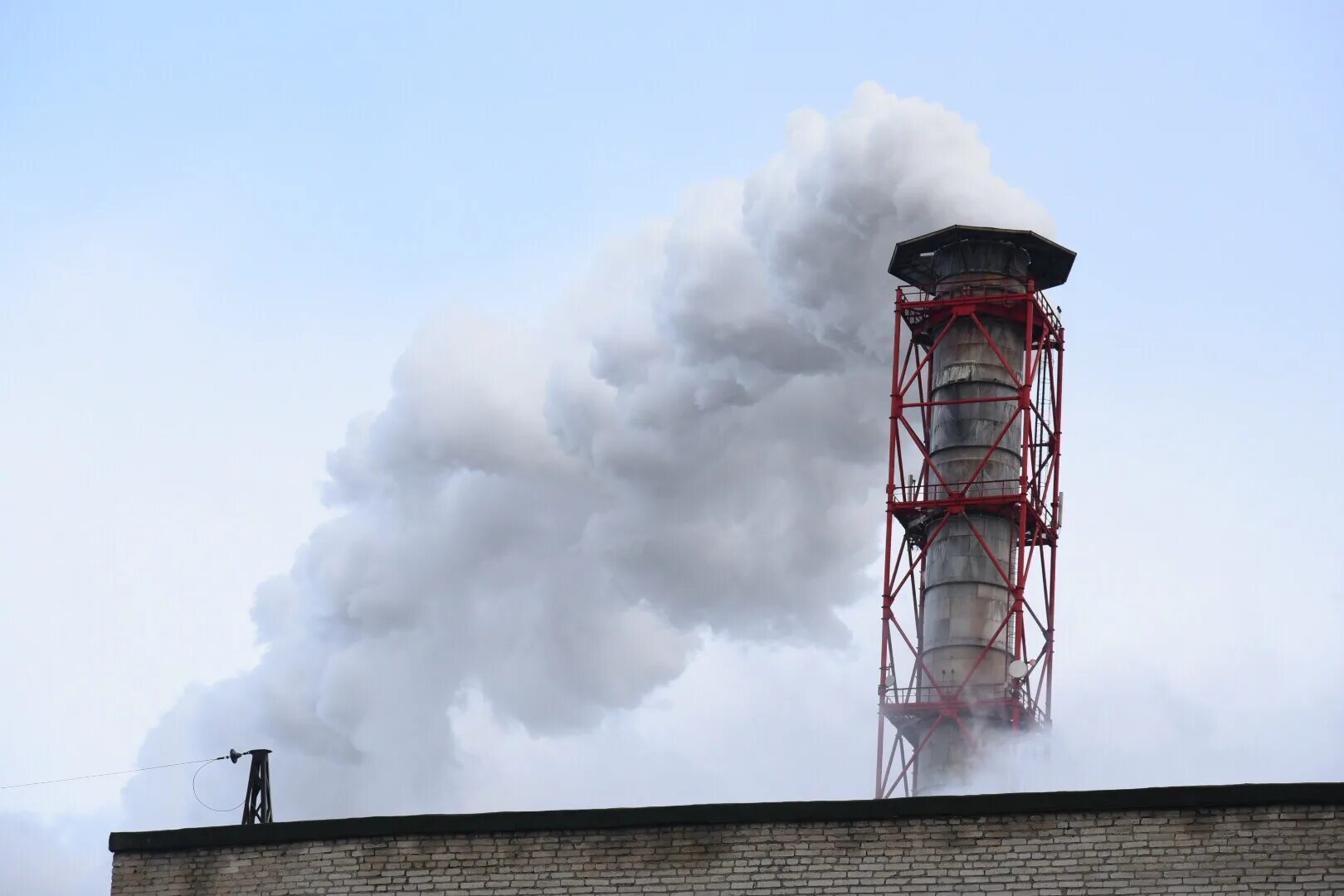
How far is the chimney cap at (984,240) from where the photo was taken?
1591 inches

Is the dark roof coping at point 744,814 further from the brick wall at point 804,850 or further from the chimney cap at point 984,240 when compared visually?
the chimney cap at point 984,240

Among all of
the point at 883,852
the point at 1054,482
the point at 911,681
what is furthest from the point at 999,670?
the point at 883,852

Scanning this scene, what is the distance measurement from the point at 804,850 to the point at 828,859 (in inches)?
10.5

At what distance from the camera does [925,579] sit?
130 feet

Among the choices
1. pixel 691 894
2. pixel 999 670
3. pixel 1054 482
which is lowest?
pixel 691 894

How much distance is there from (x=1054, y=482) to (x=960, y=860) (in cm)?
2121

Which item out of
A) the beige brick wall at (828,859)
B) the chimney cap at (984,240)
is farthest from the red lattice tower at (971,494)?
the beige brick wall at (828,859)

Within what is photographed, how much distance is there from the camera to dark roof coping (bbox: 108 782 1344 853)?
777 inches

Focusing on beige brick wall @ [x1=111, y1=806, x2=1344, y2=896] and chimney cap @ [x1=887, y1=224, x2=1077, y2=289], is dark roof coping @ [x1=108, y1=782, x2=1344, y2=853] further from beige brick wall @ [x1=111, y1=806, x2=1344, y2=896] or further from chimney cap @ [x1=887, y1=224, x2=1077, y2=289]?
chimney cap @ [x1=887, y1=224, x2=1077, y2=289]

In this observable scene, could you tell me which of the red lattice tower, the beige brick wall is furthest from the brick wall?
the red lattice tower

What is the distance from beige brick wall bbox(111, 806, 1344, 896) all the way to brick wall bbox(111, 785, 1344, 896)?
0.05 ft

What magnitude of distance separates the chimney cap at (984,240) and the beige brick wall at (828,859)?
70.6 ft

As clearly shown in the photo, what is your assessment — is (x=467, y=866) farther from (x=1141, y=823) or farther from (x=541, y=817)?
(x=1141, y=823)

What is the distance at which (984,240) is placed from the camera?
40.6 meters
